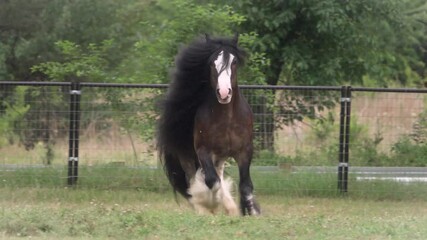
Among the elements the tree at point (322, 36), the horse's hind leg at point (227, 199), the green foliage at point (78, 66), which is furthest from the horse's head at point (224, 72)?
the tree at point (322, 36)

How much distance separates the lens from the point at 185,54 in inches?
413

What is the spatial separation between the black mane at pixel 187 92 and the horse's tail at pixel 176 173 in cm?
4

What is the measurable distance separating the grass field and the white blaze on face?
1441 millimetres

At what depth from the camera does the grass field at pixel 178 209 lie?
7.98 meters

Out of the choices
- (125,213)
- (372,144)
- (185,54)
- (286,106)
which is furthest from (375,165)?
(125,213)

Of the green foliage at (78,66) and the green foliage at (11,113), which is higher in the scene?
the green foliage at (78,66)

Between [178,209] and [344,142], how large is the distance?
339cm

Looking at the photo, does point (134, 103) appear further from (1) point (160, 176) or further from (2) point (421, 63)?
(2) point (421, 63)

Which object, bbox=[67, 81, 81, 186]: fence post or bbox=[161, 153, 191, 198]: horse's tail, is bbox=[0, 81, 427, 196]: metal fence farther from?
bbox=[161, 153, 191, 198]: horse's tail

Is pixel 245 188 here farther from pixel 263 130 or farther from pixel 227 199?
pixel 263 130

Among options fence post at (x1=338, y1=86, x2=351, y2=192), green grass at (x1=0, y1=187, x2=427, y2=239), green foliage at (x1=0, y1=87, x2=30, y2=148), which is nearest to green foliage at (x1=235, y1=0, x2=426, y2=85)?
fence post at (x1=338, y1=86, x2=351, y2=192)

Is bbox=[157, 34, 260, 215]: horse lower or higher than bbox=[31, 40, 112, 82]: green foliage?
lower

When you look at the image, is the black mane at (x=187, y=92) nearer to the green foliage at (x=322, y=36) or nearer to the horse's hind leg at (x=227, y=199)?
the horse's hind leg at (x=227, y=199)

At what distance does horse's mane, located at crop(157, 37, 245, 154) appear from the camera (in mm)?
10141
